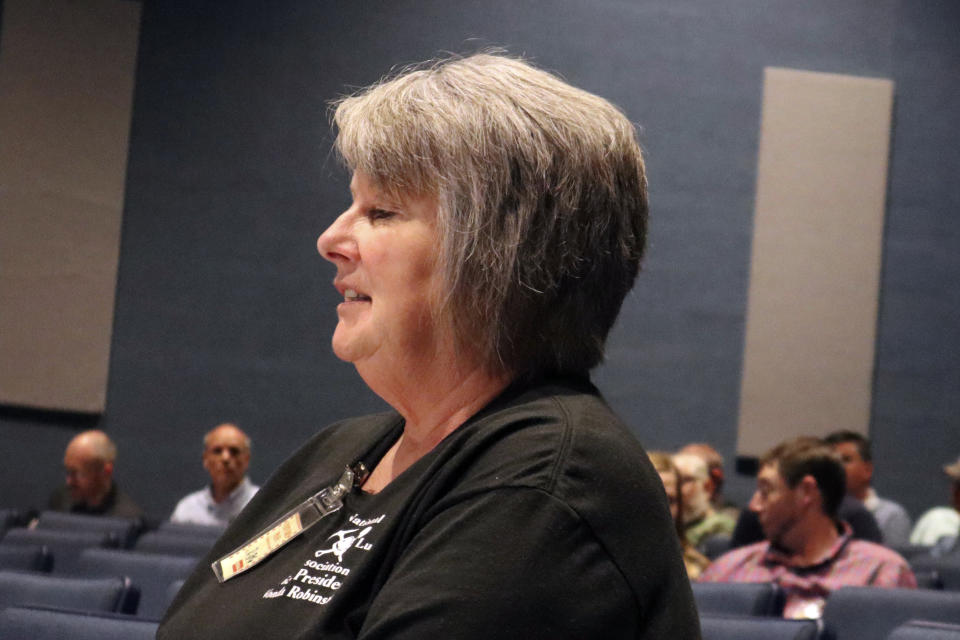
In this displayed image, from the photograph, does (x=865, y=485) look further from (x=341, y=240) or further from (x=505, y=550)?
(x=505, y=550)

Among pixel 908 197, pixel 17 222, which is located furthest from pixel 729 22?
pixel 17 222

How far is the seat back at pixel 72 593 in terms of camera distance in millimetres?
2816

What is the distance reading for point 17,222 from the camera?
8883 mm

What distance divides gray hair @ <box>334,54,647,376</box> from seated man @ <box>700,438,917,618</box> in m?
3.41

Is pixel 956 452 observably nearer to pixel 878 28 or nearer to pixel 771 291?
pixel 771 291

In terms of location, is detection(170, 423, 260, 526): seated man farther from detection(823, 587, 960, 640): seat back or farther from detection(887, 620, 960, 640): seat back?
detection(887, 620, 960, 640): seat back

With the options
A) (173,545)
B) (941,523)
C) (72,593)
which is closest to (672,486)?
(173,545)

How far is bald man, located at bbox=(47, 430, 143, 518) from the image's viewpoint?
7.83 meters

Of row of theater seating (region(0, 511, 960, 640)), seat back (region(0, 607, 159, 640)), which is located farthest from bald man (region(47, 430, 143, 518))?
seat back (region(0, 607, 159, 640))

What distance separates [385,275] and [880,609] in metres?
2.45

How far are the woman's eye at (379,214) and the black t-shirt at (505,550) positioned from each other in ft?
0.69

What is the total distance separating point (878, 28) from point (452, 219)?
339 inches

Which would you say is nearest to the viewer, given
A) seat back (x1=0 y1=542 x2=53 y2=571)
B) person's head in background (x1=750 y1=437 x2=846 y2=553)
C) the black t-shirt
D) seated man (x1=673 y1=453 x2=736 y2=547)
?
the black t-shirt

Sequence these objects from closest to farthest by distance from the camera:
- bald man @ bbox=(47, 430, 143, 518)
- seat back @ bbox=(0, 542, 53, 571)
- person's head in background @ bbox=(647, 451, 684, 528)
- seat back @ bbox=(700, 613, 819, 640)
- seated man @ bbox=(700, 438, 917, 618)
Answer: seat back @ bbox=(700, 613, 819, 640), seat back @ bbox=(0, 542, 53, 571), seated man @ bbox=(700, 438, 917, 618), person's head in background @ bbox=(647, 451, 684, 528), bald man @ bbox=(47, 430, 143, 518)
